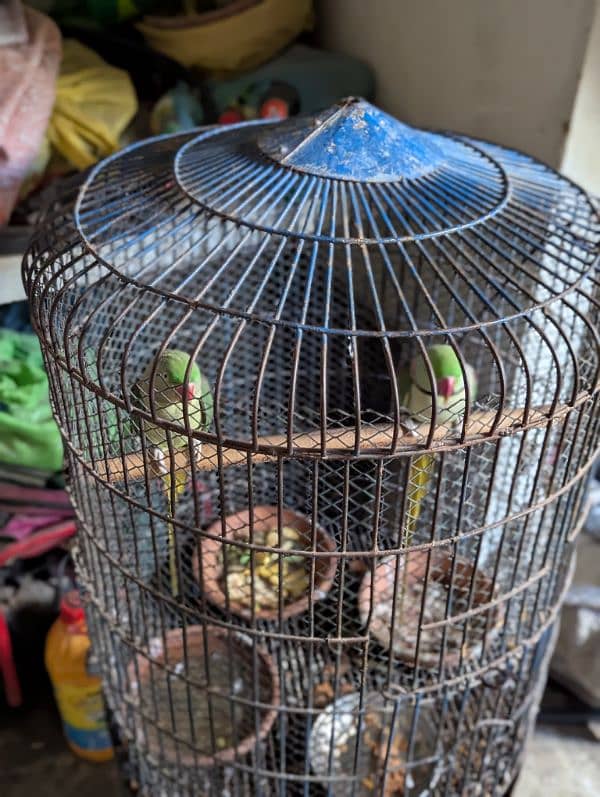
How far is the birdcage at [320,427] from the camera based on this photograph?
73cm

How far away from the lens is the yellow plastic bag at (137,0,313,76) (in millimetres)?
1356

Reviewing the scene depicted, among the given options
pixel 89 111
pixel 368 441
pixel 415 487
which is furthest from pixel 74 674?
pixel 89 111

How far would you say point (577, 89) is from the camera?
3.37 ft

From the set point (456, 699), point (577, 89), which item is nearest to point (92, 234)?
point (577, 89)

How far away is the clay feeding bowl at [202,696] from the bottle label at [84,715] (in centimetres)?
12

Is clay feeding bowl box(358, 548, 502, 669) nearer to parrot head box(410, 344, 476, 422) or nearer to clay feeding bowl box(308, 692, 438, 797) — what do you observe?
clay feeding bowl box(308, 692, 438, 797)

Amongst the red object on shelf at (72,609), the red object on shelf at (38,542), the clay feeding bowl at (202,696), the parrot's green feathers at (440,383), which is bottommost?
the clay feeding bowl at (202,696)

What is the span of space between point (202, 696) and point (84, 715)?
0.20 m

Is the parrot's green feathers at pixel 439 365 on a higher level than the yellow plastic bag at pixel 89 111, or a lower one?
lower

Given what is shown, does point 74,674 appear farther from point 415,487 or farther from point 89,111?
point 89,111

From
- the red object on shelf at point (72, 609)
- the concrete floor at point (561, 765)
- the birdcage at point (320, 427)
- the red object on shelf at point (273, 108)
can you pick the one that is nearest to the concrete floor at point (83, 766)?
the concrete floor at point (561, 765)

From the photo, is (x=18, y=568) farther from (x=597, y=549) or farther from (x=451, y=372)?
(x=597, y=549)

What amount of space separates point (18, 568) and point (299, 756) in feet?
1.79

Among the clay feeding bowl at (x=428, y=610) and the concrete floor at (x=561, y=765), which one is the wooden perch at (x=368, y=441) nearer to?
the clay feeding bowl at (x=428, y=610)
